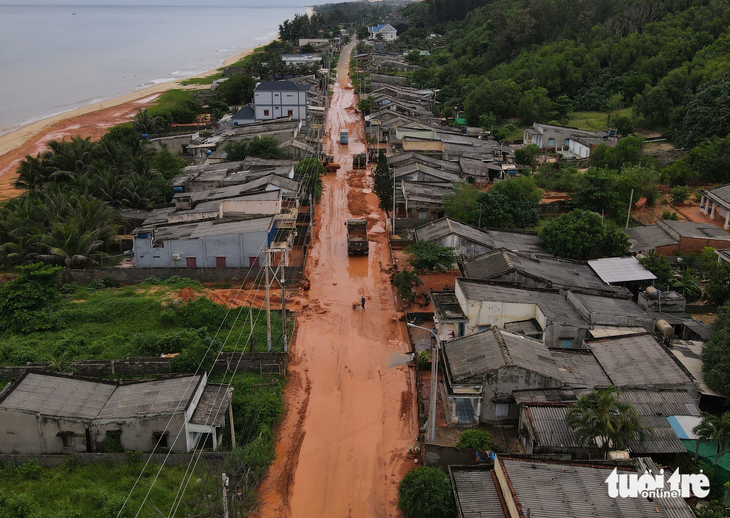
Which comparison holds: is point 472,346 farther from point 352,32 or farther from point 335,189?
point 352,32

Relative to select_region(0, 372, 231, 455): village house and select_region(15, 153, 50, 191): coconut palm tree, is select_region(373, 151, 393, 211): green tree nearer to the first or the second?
select_region(15, 153, 50, 191): coconut palm tree

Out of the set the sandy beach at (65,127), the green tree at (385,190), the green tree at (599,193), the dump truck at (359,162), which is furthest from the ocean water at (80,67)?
the green tree at (599,193)

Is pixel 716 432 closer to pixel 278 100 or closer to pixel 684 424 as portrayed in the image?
pixel 684 424

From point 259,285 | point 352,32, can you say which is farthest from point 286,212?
point 352,32

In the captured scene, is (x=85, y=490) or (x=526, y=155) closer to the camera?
(x=85, y=490)

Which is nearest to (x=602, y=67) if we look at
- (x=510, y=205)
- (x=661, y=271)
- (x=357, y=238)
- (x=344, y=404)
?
(x=510, y=205)

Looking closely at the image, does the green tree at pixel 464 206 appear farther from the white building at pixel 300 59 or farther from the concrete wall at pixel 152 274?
the white building at pixel 300 59

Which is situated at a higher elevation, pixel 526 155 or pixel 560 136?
pixel 560 136
